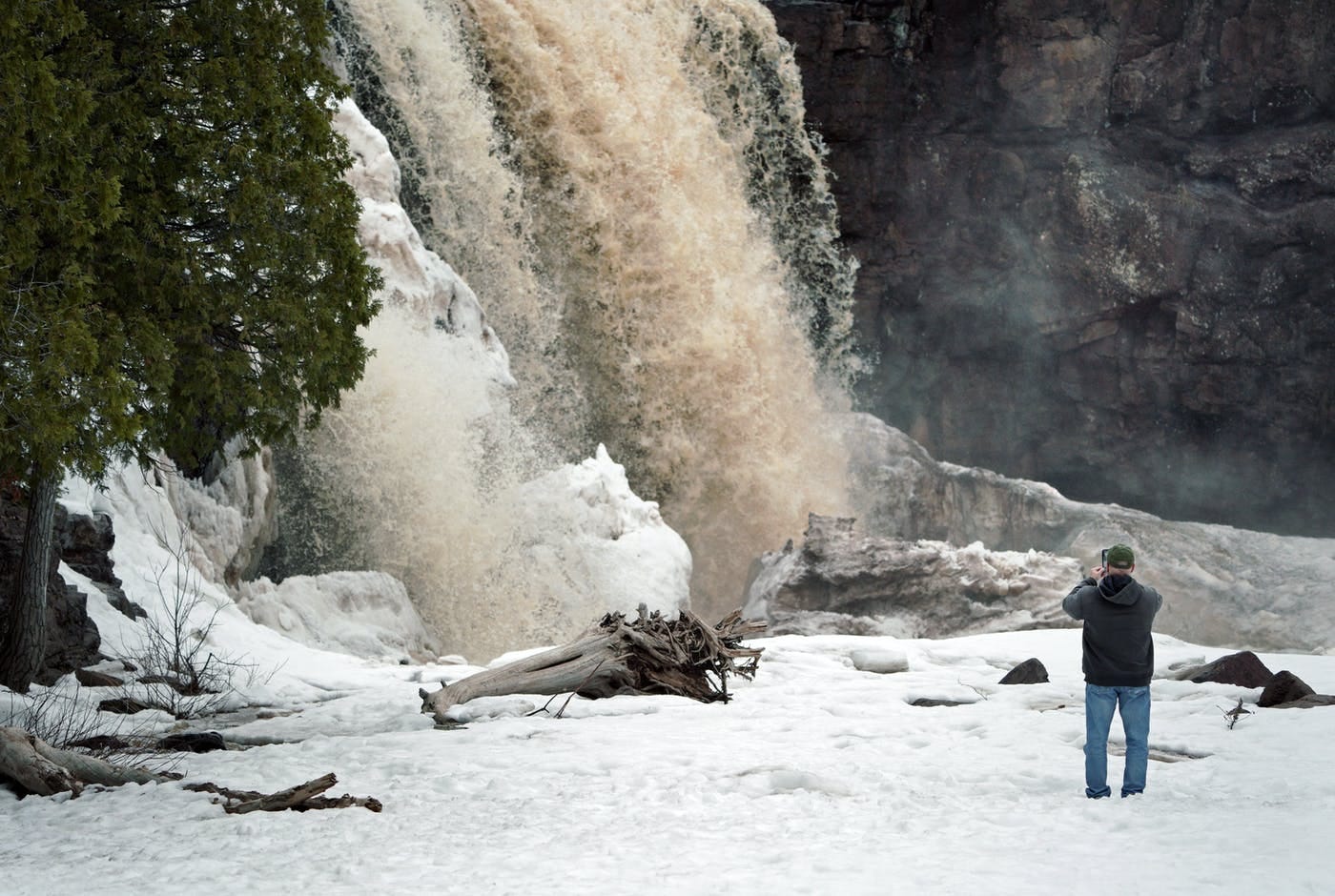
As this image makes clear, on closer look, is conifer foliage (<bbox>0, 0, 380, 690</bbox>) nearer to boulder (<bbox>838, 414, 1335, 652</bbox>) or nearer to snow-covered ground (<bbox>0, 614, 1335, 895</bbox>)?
snow-covered ground (<bbox>0, 614, 1335, 895</bbox>)

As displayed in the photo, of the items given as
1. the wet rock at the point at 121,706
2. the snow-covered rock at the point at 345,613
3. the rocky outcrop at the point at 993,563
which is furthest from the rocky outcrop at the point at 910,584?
the wet rock at the point at 121,706

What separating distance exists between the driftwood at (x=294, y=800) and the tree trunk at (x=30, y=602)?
2781 millimetres

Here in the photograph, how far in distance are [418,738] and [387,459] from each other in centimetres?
875

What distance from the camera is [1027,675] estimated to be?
29.0 feet

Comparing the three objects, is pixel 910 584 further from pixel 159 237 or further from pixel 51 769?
pixel 51 769

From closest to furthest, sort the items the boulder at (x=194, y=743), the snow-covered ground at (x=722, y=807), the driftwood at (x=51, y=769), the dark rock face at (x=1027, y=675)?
the snow-covered ground at (x=722, y=807)
the driftwood at (x=51, y=769)
the boulder at (x=194, y=743)
the dark rock face at (x=1027, y=675)

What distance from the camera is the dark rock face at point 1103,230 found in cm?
2586

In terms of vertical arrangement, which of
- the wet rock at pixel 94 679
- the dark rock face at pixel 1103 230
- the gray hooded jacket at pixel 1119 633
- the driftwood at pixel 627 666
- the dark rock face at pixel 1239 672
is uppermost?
the dark rock face at pixel 1103 230

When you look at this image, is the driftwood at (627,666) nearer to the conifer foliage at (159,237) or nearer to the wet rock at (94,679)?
the wet rock at (94,679)

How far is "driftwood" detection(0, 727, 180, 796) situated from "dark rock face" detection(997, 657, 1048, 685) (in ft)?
18.1

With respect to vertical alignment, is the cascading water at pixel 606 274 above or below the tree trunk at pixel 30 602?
above

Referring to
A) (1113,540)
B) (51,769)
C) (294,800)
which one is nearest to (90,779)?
(51,769)

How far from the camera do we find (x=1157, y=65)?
86.9 ft

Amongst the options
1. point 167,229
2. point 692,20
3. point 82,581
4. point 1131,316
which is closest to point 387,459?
point 82,581
